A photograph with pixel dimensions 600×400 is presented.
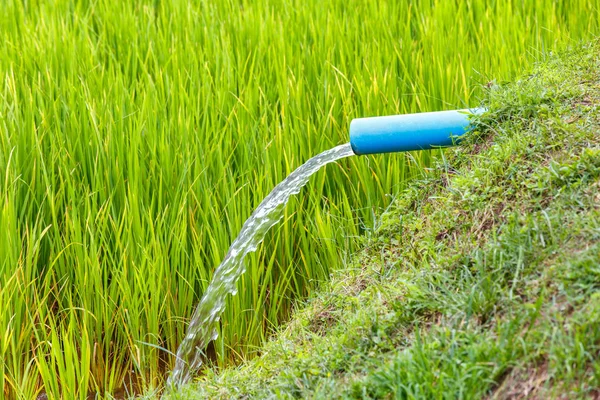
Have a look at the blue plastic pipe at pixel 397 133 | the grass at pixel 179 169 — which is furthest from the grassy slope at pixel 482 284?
the grass at pixel 179 169

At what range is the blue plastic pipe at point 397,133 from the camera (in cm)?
221

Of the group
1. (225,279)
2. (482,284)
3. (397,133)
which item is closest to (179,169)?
(225,279)

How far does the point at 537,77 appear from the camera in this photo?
2.63 m

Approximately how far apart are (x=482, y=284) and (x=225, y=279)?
3.20 feet

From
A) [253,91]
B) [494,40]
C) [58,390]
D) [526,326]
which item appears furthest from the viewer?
[494,40]

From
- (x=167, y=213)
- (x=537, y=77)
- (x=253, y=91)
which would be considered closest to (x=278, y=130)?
(x=253, y=91)

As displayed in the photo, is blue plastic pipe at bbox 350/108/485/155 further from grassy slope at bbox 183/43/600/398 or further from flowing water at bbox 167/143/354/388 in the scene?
flowing water at bbox 167/143/354/388

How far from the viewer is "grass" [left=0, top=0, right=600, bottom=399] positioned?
8.14 feet

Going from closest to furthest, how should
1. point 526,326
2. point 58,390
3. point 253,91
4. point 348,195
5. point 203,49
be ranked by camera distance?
1. point 526,326
2. point 58,390
3. point 348,195
4. point 253,91
5. point 203,49

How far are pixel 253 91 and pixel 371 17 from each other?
3.20ft

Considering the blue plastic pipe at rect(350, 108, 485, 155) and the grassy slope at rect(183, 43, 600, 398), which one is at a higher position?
the blue plastic pipe at rect(350, 108, 485, 155)

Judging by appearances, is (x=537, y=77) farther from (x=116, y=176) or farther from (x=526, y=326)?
(x=116, y=176)

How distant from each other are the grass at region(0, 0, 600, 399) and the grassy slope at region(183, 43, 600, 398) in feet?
0.97

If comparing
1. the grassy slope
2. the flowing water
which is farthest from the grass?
the grassy slope
